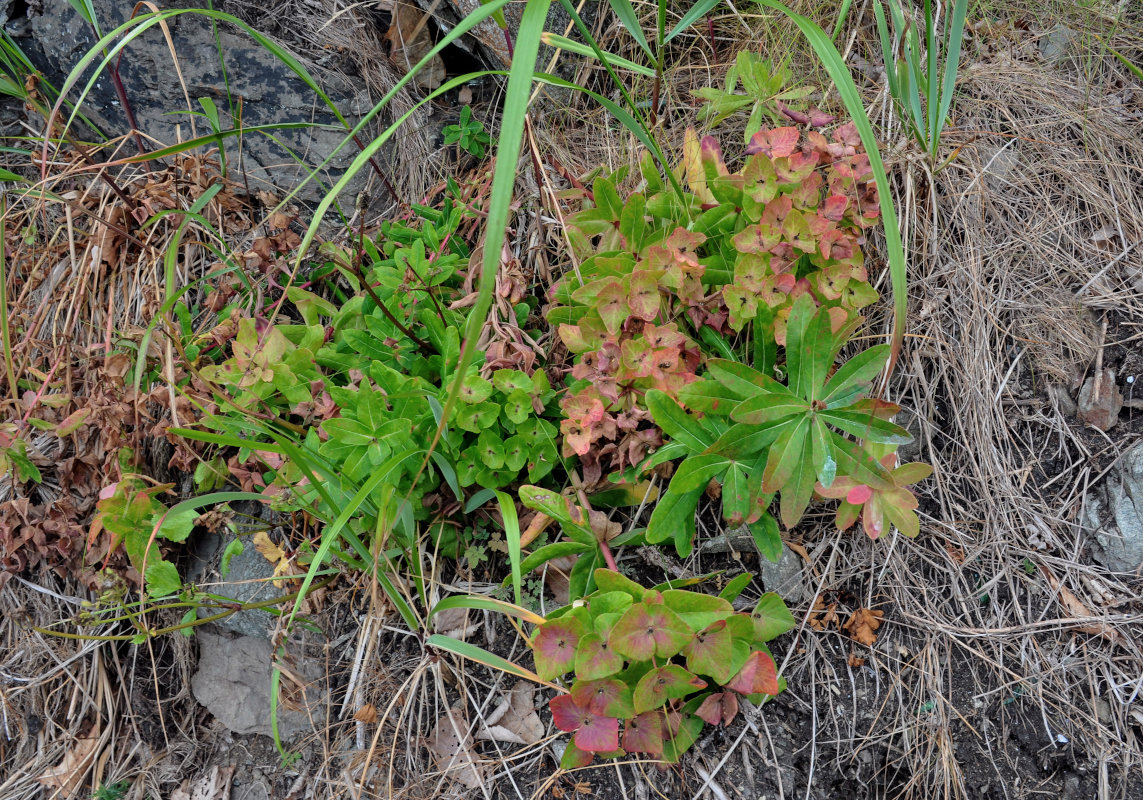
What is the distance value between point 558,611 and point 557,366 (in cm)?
65

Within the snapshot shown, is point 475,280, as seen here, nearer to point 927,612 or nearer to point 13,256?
point 927,612

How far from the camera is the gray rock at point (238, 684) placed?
1.98m

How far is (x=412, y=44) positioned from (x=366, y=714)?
6.87 ft

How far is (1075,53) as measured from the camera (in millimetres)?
2000

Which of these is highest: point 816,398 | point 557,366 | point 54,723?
point 816,398

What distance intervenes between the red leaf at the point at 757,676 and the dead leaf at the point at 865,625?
33 centimetres

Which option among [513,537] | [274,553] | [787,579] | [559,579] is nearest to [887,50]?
[787,579]

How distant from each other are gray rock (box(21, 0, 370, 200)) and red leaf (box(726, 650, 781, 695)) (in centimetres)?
187

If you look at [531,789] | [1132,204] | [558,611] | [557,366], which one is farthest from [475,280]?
[1132,204]

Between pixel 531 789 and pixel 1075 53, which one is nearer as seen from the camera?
pixel 531 789

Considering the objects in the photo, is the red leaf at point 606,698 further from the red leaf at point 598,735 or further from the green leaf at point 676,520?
the green leaf at point 676,520

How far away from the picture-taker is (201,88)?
7.60 feet

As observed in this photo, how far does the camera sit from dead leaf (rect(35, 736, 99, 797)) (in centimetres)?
200

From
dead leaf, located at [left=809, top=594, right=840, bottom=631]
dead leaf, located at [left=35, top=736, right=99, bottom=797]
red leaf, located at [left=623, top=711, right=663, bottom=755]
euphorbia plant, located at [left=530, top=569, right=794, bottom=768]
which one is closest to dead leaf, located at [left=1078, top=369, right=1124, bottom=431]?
dead leaf, located at [left=809, top=594, right=840, bottom=631]
